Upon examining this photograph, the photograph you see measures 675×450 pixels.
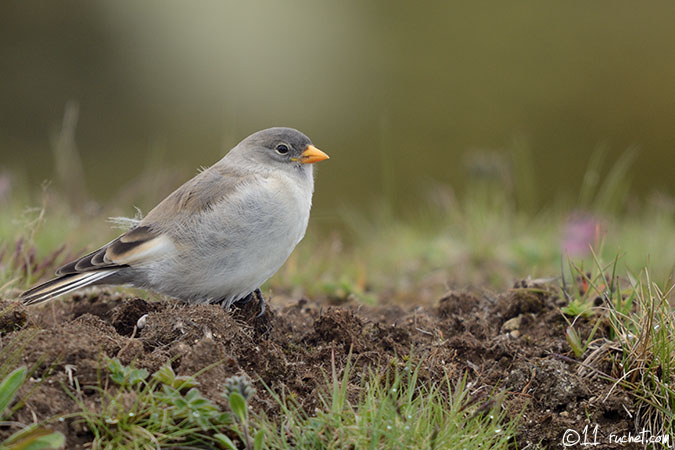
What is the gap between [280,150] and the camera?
430 centimetres

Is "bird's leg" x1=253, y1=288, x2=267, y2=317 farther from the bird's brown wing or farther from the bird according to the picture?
the bird's brown wing

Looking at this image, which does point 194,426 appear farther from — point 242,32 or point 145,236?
point 242,32

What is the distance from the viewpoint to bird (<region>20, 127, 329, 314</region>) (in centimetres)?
366

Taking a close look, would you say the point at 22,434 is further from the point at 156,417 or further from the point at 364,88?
the point at 364,88

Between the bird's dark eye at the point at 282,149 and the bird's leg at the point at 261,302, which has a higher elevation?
the bird's dark eye at the point at 282,149

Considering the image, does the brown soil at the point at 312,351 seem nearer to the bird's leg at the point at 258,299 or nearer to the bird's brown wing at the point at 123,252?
the bird's leg at the point at 258,299

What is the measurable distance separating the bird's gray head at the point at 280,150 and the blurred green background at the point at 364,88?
6.49 metres

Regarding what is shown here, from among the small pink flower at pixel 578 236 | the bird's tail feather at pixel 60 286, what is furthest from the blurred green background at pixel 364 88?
the bird's tail feather at pixel 60 286

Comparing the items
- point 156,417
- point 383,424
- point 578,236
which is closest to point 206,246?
point 156,417

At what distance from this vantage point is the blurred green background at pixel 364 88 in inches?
447

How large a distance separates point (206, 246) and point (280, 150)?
2.80 feet

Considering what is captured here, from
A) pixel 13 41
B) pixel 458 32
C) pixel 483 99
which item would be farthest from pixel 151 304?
pixel 13 41

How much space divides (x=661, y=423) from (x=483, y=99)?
30.9ft

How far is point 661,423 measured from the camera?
3.07 meters
